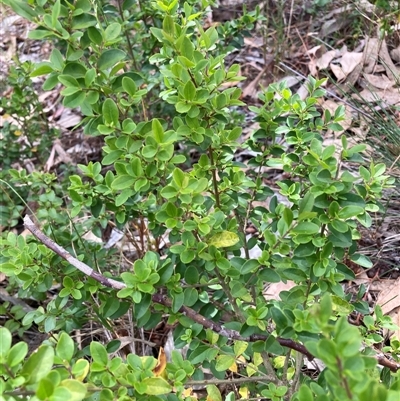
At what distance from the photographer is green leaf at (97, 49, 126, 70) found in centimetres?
108

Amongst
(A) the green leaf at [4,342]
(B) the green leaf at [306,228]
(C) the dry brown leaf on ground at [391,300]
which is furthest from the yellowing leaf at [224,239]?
(C) the dry brown leaf on ground at [391,300]

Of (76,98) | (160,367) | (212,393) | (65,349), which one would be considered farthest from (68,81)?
(212,393)

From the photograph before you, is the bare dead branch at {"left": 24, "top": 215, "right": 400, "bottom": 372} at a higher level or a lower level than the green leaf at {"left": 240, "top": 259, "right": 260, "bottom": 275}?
lower

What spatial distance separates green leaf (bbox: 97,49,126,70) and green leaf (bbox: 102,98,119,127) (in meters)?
0.10

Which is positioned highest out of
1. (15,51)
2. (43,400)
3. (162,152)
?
(162,152)

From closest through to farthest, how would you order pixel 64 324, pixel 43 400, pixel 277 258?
pixel 43 400
pixel 277 258
pixel 64 324

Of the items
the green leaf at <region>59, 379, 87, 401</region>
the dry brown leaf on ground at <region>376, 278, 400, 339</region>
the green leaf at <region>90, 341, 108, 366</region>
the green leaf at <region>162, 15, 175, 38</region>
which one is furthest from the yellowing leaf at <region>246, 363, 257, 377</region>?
the green leaf at <region>162, 15, 175, 38</region>

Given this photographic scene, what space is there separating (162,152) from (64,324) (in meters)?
0.69

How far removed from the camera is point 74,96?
106 centimetres

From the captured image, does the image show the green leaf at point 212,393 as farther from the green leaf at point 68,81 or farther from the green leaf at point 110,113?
the green leaf at point 68,81

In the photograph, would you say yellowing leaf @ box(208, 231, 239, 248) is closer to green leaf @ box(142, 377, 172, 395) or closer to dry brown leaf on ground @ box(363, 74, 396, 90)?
green leaf @ box(142, 377, 172, 395)

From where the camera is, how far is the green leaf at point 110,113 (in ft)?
3.47

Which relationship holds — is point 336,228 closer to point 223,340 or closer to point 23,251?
point 223,340

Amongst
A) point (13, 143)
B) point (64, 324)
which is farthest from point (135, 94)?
point (13, 143)
